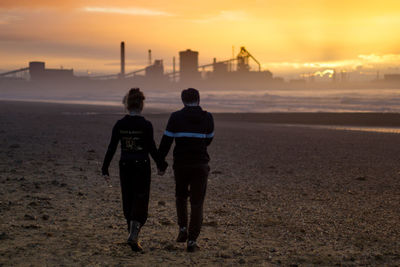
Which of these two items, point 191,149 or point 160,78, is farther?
point 160,78

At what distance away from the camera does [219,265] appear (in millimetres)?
4094

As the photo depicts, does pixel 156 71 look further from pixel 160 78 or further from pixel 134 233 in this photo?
pixel 134 233

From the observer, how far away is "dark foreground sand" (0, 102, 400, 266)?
14.3ft

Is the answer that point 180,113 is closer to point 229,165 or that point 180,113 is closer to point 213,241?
point 213,241

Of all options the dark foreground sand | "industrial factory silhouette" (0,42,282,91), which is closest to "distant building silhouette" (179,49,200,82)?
"industrial factory silhouette" (0,42,282,91)

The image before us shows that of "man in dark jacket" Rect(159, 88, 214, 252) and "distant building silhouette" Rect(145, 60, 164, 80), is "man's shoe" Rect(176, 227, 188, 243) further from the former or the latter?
"distant building silhouette" Rect(145, 60, 164, 80)

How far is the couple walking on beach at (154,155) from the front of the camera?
417cm

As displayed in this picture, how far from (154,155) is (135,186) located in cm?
36

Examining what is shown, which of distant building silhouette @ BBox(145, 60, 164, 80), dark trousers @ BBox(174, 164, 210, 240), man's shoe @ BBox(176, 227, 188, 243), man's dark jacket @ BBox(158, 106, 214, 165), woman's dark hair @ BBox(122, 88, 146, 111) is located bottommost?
A: man's shoe @ BBox(176, 227, 188, 243)

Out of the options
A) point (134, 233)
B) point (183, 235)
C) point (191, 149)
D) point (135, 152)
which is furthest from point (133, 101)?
point (183, 235)

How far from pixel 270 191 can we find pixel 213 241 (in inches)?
115

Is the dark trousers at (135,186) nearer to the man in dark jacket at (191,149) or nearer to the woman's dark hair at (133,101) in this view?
the man in dark jacket at (191,149)

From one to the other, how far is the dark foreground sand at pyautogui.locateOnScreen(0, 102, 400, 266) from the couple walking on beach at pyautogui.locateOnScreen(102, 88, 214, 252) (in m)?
0.44

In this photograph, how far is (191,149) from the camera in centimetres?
427
